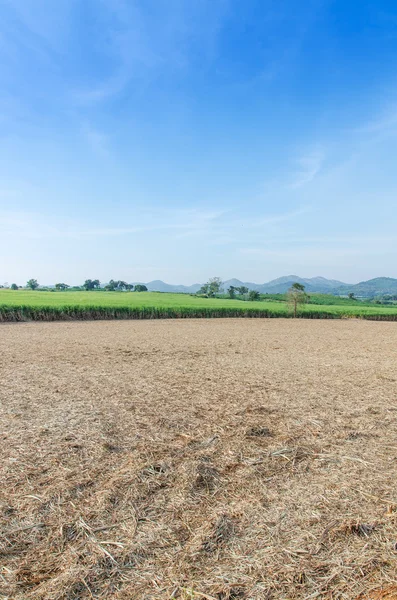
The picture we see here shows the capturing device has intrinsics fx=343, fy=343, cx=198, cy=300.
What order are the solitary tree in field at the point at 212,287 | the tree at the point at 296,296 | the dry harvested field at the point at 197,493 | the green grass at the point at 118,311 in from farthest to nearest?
the solitary tree in field at the point at 212,287 < the tree at the point at 296,296 < the green grass at the point at 118,311 < the dry harvested field at the point at 197,493

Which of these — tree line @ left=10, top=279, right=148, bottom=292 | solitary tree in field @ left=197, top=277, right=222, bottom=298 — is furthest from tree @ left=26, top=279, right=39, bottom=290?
solitary tree in field @ left=197, top=277, right=222, bottom=298

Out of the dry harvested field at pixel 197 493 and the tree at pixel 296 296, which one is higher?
the tree at pixel 296 296

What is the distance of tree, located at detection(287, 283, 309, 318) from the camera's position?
3831cm

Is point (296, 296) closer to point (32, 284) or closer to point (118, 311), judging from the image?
point (118, 311)

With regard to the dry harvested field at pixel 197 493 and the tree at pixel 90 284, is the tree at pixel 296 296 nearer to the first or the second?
the dry harvested field at pixel 197 493

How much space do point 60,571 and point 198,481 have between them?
1505 millimetres

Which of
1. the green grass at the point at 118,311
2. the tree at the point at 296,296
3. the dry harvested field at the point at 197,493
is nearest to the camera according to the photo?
the dry harvested field at the point at 197,493

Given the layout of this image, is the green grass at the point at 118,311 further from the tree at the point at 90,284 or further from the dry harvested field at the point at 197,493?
the tree at the point at 90,284

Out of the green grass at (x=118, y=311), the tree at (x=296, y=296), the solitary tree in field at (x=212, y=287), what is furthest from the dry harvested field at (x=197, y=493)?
the solitary tree in field at (x=212, y=287)

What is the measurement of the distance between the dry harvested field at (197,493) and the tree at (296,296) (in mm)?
31930

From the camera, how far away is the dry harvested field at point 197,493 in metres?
2.32

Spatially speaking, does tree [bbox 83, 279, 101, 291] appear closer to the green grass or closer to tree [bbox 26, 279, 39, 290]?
tree [bbox 26, 279, 39, 290]

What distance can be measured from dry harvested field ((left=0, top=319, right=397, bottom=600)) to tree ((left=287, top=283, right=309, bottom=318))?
1257 inches

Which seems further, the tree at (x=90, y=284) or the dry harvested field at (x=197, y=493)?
the tree at (x=90, y=284)
